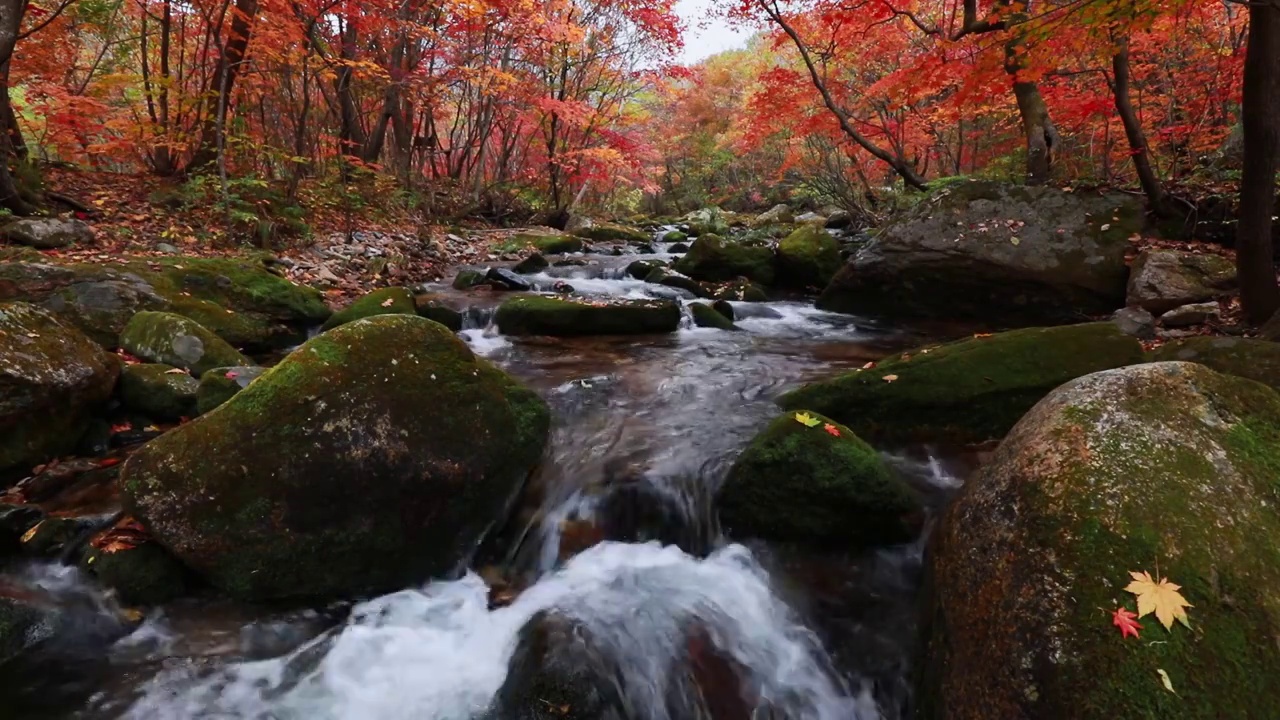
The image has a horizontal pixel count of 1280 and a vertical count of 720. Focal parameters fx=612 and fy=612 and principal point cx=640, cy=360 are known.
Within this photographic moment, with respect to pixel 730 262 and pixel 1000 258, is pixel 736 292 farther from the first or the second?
pixel 1000 258

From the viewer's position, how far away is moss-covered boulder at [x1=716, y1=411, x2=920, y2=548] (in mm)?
3695

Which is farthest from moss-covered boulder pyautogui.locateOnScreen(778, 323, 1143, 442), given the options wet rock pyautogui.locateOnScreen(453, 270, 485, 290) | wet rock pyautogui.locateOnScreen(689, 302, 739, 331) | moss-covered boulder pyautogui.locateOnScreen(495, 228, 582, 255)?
moss-covered boulder pyautogui.locateOnScreen(495, 228, 582, 255)

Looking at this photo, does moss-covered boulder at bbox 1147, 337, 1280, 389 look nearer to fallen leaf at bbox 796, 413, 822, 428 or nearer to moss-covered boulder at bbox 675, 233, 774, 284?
fallen leaf at bbox 796, 413, 822, 428

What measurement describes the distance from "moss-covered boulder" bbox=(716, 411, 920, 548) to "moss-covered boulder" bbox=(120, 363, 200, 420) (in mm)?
4416

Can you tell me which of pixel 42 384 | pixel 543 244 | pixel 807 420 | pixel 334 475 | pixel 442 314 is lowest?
pixel 334 475

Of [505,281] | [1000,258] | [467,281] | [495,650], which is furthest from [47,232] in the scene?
[1000,258]

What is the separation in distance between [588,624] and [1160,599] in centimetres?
246

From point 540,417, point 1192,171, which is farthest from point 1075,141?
point 540,417

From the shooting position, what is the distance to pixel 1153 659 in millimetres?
1973

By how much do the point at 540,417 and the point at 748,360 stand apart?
3.63 m

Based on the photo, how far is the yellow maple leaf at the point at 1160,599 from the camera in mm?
2057

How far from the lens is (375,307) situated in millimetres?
7285

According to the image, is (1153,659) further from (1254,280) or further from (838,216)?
(838,216)

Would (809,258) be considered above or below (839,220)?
below
